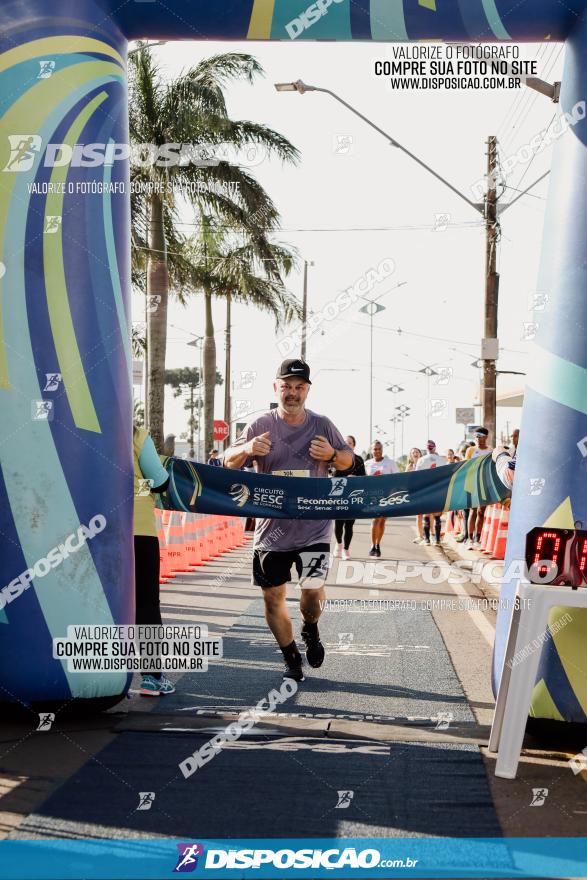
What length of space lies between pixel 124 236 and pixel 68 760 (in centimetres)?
328

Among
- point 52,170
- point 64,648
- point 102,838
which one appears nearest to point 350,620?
point 64,648

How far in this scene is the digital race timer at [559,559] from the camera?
224 inches

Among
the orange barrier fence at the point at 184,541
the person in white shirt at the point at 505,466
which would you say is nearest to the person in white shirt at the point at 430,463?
the orange barrier fence at the point at 184,541

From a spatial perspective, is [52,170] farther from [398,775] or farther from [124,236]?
[398,775]

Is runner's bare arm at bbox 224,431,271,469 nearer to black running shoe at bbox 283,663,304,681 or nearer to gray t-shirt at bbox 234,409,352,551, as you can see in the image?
gray t-shirt at bbox 234,409,352,551

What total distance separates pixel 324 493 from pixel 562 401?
1885mm

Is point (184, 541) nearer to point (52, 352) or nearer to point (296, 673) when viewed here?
point (296, 673)

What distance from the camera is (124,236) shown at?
7090 mm

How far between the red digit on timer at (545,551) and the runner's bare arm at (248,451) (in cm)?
241

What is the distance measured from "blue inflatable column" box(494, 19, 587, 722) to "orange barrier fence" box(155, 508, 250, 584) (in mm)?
8879

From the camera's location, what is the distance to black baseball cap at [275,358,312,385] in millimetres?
7723

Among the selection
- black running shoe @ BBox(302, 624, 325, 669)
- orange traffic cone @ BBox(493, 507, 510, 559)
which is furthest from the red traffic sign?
black running shoe @ BBox(302, 624, 325, 669)

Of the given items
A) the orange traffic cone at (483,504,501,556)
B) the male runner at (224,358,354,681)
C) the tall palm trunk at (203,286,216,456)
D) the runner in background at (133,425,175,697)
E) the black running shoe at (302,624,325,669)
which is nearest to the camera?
the runner in background at (133,425,175,697)

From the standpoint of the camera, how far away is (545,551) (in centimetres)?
573
